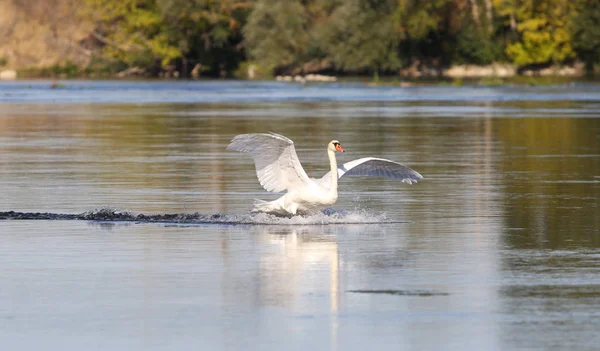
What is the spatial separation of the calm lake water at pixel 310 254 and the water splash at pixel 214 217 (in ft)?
0.17

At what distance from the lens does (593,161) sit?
22812 millimetres

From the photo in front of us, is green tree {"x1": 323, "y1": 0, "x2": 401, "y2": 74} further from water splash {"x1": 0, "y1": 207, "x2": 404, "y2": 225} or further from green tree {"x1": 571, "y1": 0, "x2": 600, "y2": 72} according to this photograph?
water splash {"x1": 0, "y1": 207, "x2": 404, "y2": 225}

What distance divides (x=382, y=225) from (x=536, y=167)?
7.90 meters

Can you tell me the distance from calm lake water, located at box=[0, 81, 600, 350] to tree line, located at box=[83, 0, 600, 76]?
2427 inches

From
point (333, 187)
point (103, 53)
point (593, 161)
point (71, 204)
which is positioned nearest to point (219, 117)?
point (593, 161)

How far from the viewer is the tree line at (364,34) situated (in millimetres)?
89188

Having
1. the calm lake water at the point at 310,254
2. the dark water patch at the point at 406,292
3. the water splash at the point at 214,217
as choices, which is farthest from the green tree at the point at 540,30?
the dark water patch at the point at 406,292

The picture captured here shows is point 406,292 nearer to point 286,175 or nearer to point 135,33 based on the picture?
point 286,175

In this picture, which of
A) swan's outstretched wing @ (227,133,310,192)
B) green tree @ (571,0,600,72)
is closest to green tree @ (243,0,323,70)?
green tree @ (571,0,600,72)

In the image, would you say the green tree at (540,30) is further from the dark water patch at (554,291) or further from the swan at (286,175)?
the dark water patch at (554,291)

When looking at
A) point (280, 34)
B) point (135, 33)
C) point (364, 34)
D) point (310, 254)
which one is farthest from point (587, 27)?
point (310, 254)

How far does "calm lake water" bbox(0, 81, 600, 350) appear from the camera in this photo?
9.06 meters

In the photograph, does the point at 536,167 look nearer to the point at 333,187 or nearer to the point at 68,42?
the point at 333,187

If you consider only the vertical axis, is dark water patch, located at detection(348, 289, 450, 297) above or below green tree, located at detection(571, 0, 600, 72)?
below
